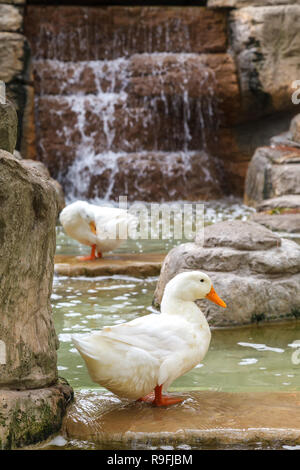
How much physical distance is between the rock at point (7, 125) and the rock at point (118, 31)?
1249 centimetres

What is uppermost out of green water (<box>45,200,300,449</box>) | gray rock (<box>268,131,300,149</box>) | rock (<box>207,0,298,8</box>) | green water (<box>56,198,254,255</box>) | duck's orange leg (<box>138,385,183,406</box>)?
rock (<box>207,0,298,8</box>)

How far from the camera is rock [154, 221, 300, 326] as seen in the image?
5.00 metres

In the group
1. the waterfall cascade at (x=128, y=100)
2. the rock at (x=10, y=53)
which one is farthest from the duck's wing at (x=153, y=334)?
the waterfall cascade at (x=128, y=100)

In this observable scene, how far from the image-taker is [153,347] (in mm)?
3010

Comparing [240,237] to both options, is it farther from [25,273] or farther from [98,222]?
[25,273]

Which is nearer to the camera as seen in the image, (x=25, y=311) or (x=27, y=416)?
(x=27, y=416)

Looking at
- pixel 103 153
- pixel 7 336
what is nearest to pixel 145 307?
pixel 7 336

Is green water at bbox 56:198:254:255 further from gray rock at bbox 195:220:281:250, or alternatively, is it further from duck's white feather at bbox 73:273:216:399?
duck's white feather at bbox 73:273:216:399

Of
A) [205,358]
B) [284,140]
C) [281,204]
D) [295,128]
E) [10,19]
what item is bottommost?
[205,358]

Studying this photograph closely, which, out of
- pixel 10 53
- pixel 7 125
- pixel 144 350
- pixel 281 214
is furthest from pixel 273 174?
pixel 144 350

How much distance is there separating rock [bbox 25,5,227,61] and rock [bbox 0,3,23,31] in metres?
1.38

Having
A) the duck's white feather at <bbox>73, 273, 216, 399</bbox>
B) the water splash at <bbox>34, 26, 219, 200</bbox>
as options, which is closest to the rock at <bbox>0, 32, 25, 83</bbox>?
the water splash at <bbox>34, 26, 219, 200</bbox>

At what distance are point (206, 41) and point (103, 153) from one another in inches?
136

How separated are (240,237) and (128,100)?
392 inches
